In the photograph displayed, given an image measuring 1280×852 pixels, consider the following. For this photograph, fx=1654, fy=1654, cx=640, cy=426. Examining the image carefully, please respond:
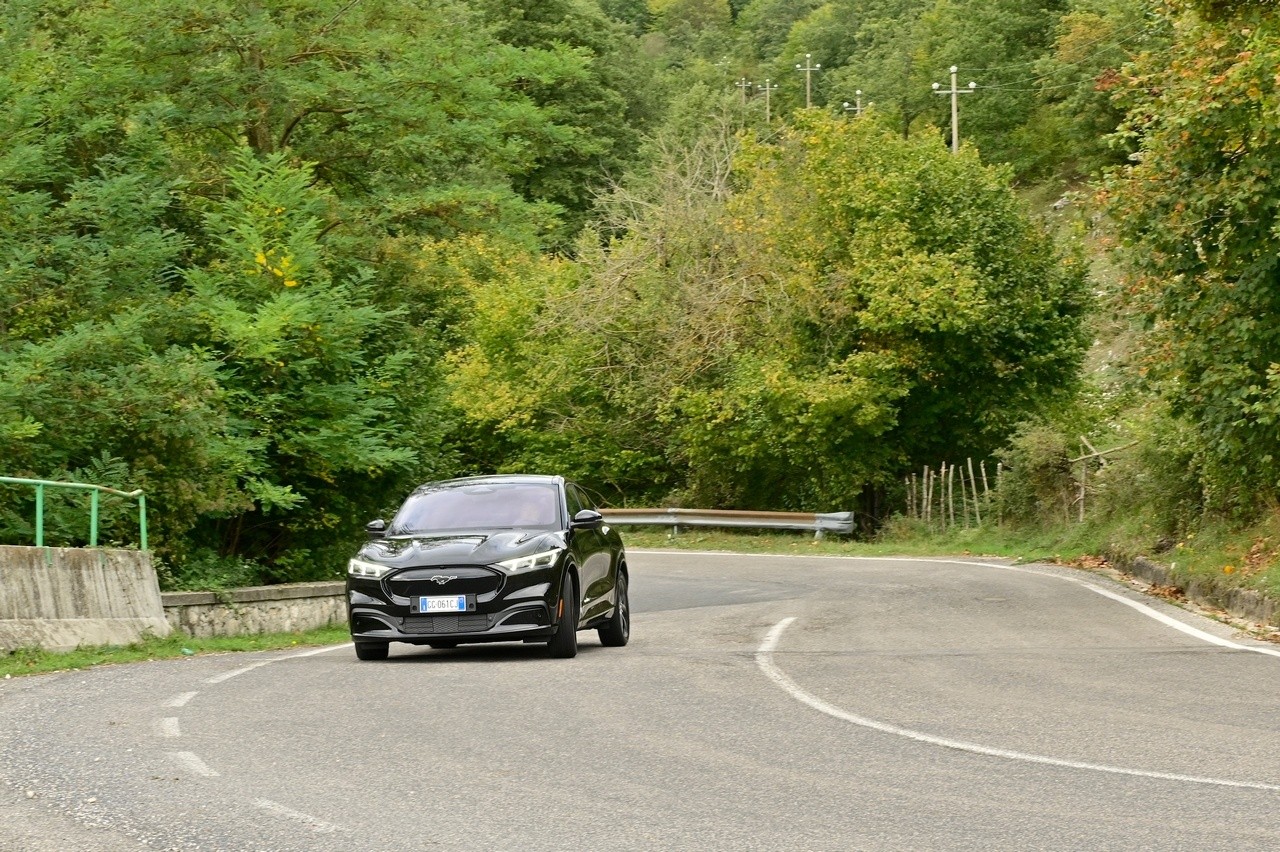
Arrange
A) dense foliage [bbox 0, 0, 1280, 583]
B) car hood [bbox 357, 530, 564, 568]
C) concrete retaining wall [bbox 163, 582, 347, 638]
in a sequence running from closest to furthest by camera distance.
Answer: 1. car hood [bbox 357, 530, 564, 568]
2. concrete retaining wall [bbox 163, 582, 347, 638]
3. dense foliage [bbox 0, 0, 1280, 583]

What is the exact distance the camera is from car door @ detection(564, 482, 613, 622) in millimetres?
14938

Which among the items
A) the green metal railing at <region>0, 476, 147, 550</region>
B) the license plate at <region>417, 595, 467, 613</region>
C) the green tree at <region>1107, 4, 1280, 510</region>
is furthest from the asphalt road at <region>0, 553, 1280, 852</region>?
the green tree at <region>1107, 4, 1280, 510</region>

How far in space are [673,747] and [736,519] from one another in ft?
98.6

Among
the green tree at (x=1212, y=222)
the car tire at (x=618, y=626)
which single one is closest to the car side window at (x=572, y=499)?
the car tire at (x=618, y=626)

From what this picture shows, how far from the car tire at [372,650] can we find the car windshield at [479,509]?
3.56ft

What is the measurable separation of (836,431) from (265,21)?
16.4 meters

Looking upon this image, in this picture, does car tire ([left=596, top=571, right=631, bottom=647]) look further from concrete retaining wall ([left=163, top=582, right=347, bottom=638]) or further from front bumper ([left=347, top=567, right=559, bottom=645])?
concrete retaining wall ([left=163, top=582, right=347, bottom=638])

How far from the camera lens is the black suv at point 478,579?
45.8 ft

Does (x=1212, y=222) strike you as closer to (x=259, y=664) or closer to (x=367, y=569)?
(x=367, y=569)

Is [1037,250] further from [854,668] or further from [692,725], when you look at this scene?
[692,725]

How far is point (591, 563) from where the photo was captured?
15258 mm

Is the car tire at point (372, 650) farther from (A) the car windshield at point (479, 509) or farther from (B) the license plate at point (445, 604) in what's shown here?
(A) the car windshield at point (479, 509)

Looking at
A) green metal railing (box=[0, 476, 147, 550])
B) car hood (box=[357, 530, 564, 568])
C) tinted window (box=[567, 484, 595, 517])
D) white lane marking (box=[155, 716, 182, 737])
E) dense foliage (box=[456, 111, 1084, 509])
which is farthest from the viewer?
dense foliage (box=[456, 111, 1084, 509])

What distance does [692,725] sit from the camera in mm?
9922
